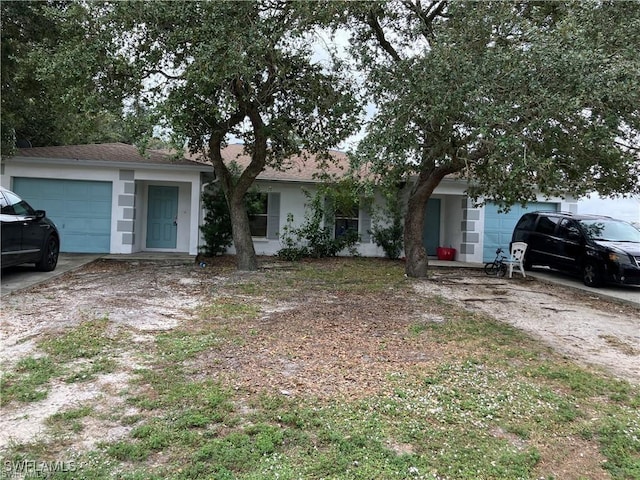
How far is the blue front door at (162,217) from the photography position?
570 inches

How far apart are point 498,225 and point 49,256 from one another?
13371 mm

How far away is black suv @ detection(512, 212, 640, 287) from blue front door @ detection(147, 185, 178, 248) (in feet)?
34.2

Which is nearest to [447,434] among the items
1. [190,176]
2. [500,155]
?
[500,155]

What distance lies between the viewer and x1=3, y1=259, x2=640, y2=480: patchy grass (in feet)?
9.30

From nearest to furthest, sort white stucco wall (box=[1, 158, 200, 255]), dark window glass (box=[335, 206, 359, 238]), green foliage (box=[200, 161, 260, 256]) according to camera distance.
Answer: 1. white stucco wall (box=[1, 158, 200, 255])
2. green foliage (box=[200, 161, 260, 256])
3. dark window glass (box=[335, 206, 359, 238])

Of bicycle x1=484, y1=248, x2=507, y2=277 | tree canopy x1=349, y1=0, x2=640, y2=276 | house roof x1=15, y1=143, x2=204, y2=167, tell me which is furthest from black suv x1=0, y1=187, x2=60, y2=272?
bicycle x1=484, y1=248, x2=507, y2=277

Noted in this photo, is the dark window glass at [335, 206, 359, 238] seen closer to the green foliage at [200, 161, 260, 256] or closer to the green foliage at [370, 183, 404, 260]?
the green foliage at [370, 183, 404, 260]

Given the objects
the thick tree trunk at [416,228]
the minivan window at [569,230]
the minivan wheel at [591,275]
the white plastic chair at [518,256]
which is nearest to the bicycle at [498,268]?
the white plastic chair at [518,256]

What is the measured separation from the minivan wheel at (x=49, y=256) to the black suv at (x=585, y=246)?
38.7 feet

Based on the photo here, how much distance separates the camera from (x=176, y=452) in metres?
2.88

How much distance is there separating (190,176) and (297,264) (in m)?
3.97

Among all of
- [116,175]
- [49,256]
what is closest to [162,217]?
[116,175]

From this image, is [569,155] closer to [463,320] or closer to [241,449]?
[463,320]

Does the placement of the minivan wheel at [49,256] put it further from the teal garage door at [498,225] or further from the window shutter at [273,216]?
the teal garage door at [498,225]
